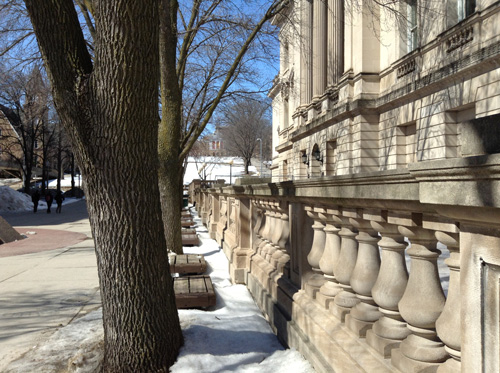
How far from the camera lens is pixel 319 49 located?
28.2 metres

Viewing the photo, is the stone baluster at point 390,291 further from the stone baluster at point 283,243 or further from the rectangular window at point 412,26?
the rectangular window at point 412,26

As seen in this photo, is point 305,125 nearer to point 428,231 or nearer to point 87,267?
point 87,267

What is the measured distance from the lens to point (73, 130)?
3240mm

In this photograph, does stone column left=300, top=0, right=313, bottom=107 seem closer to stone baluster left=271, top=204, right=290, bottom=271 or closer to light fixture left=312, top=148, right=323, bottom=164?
light fixture left=312, top=148, right=323, bottom=164

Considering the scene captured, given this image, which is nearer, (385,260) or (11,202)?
(385,260)

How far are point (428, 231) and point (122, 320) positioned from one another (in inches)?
92.2

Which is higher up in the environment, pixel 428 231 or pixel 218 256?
pixel 428 231

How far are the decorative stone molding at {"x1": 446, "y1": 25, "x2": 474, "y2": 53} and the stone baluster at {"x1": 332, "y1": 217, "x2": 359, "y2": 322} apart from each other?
1467cm

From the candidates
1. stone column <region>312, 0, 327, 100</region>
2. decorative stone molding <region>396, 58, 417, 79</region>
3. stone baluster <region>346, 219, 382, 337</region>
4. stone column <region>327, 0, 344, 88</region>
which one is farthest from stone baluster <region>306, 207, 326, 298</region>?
stone column <region>312, 0, 327, 100</region>

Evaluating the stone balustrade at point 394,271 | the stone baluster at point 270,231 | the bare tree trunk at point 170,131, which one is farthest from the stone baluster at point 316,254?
the bare tree trunk at point 170,131

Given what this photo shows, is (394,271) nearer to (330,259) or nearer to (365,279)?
(365,279)

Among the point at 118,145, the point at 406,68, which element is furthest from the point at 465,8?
the point at 118,145

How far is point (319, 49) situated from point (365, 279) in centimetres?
2739

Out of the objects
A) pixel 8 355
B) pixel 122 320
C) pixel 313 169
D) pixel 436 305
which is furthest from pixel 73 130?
pixel 313 169
